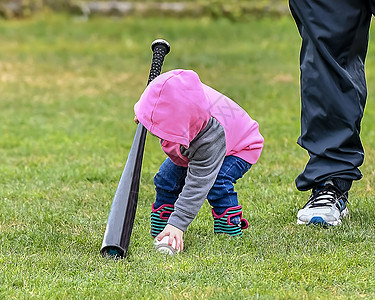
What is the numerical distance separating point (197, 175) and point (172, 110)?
0.30 meters

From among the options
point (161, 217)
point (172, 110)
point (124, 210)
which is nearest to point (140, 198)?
point (161, 217)

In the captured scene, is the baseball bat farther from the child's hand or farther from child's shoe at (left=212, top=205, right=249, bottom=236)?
child's shoe at (left=212, top=205, right=249, bottom=236)

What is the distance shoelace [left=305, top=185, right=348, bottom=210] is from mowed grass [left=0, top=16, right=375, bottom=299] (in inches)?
4.5

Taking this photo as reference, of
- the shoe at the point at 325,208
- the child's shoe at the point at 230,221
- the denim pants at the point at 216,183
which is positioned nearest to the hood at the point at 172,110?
the denim pants at the point at 216,183

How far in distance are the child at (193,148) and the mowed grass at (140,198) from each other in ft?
0.42

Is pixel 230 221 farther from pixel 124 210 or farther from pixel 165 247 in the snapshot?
pixel 124 210

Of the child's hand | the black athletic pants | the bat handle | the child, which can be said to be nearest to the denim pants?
the child

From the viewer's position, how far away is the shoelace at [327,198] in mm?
3547

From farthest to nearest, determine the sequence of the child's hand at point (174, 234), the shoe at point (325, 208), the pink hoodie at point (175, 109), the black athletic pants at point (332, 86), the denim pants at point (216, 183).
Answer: the black athletic pants at point (332, 86) < the shoe at point (325, 208) < the denim pants at point (216, 183) < the child's hand at point (174, 234) < the pink hoodie at point (175, 109)

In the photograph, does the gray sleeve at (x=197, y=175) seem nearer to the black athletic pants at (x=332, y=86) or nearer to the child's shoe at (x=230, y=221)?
the child's shoe at (x=230, y=221)

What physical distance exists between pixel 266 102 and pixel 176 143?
4503 mm

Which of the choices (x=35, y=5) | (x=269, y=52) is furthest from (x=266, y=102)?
(x=35, y=5)

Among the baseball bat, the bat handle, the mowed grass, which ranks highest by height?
the bat handle

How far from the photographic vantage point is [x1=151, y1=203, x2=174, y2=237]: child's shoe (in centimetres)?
331
